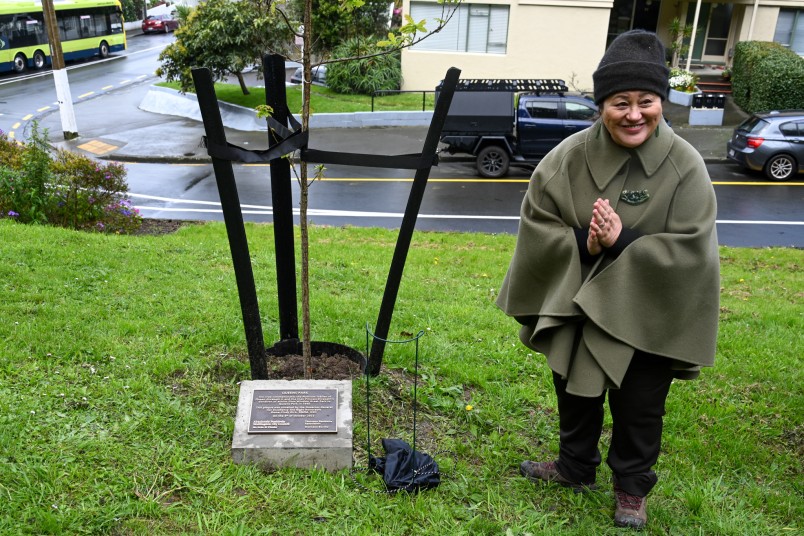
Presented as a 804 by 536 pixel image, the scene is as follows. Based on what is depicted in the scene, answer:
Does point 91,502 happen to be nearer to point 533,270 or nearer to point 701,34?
point 533,270

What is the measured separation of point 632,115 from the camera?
10.2 ft

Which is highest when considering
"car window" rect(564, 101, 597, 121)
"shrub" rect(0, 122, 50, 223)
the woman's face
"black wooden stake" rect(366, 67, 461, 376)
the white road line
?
the woman's face

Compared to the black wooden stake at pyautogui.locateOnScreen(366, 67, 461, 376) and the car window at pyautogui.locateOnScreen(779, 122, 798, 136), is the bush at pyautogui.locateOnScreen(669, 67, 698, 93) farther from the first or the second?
the black wooden stake at pyautogui.locateOnScreen(366, 67, 461, 376)

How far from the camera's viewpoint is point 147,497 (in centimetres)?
351

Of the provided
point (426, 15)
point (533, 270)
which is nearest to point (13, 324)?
point (533, 270)

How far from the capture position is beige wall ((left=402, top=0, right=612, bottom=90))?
76.6ft

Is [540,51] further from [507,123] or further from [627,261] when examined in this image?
[627,261]

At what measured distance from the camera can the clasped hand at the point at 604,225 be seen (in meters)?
3.06

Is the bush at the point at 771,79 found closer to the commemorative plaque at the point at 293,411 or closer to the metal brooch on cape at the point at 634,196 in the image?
the metal brooch on cape at the point at 634,196

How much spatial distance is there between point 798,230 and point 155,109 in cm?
1973

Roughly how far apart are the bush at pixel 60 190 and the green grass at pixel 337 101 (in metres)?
12.1

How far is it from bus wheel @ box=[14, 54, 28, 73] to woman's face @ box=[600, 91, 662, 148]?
33339 mm

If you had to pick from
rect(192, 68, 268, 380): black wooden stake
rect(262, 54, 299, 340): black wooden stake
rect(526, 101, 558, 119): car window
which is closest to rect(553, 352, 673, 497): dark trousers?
rect(192, 68, 268, 380): black wooden stake

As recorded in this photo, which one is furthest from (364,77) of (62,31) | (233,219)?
(233,219)
